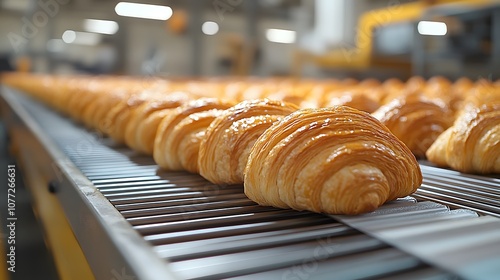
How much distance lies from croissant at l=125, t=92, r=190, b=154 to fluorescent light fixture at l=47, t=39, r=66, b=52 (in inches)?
393

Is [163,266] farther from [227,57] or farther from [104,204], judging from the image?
[227,57]

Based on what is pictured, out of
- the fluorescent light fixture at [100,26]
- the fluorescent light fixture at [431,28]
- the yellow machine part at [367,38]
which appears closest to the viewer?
the fluorescent light fixture at [431,28]

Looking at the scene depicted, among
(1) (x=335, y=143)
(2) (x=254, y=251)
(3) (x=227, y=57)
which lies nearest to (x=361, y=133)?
(1) (x=335, y=143)

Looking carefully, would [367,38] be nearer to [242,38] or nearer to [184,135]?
[242,38]

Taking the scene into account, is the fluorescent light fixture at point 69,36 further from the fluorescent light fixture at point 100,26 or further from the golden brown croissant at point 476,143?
the golden brown croissant at point 476,143

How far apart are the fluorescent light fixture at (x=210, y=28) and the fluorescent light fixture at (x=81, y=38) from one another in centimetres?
260

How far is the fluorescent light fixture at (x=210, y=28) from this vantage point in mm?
9164

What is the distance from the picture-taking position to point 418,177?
114 centimetres

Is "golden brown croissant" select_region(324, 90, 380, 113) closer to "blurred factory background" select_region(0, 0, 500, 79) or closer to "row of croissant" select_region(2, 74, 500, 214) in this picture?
"row of croissant" select_region(2, 74, 500, 214)

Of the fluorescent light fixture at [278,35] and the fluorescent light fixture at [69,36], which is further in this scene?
the fluorescent light fixture at [69,36]

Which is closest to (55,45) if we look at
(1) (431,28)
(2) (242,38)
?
(2) (242,38)

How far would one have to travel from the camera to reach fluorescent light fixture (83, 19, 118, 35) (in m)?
9.92

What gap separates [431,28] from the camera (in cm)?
689

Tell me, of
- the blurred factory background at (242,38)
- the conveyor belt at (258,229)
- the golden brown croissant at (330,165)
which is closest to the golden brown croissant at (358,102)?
the conveyor belt at (258,229)
